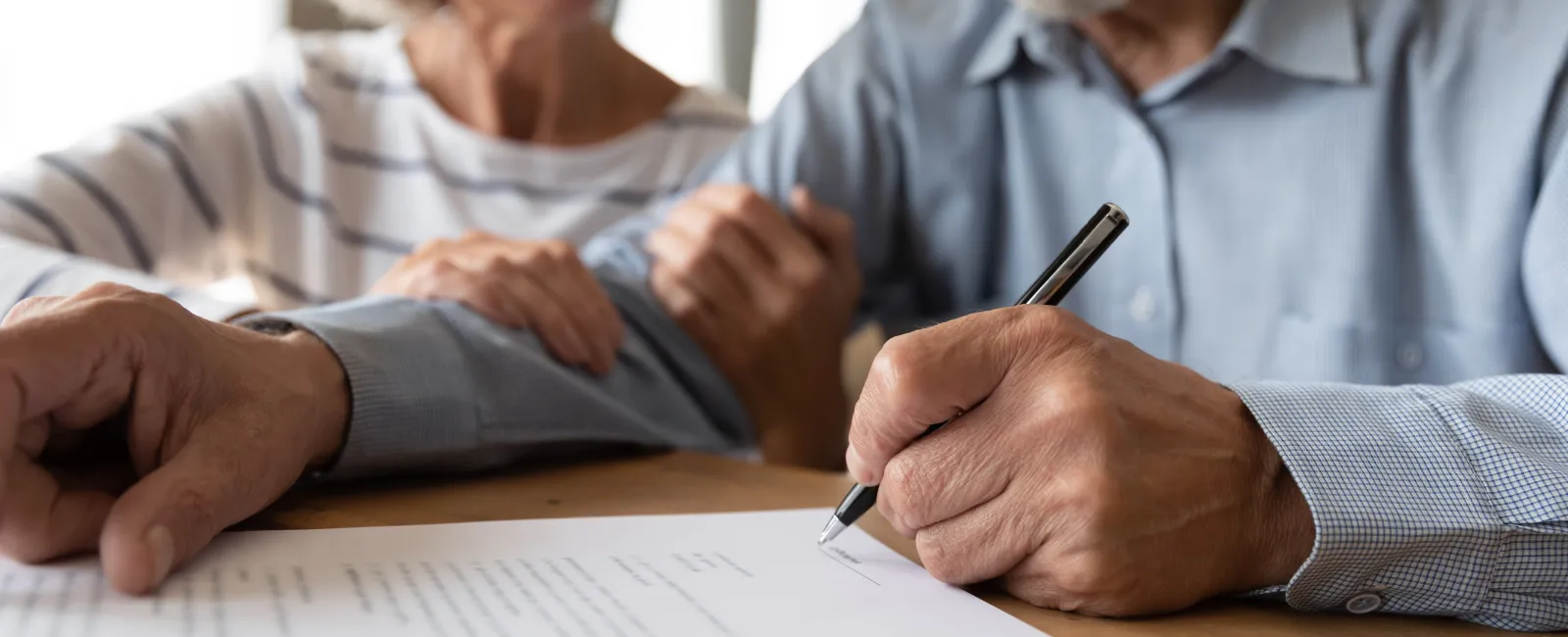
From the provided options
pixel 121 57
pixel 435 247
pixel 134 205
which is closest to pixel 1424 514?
pixel 435 247

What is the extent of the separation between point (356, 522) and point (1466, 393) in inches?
21.3

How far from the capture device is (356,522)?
1.73 feet

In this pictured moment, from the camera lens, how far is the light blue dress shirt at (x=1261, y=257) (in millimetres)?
471

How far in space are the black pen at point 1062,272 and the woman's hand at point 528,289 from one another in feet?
1.07

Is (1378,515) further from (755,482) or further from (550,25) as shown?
(550,25)

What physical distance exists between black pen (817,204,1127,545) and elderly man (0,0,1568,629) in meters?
0.03

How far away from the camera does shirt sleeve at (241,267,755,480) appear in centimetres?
62

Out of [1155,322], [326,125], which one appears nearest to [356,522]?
[1155,322]

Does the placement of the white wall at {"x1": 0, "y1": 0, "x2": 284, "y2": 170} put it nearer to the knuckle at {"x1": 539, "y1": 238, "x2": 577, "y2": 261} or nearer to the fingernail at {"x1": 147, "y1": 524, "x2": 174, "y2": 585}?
the knuckle at {"x1": 539, "y1": 238, "x2": 577, "y2": 261}

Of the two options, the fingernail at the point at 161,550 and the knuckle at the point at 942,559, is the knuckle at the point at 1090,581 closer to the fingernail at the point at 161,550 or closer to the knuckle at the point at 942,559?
the knuckle at the point at 942,559

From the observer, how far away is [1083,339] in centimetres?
47

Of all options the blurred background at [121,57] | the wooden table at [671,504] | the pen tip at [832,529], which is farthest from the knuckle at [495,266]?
the blurred background at [121,57]

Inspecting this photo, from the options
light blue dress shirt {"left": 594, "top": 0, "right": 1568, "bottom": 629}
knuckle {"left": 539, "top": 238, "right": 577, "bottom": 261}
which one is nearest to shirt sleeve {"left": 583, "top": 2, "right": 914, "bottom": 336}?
light blue dress shirt {"left": 594, "top": 0, "right": 1568, "bottom": 629}

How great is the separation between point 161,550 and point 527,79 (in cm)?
118
